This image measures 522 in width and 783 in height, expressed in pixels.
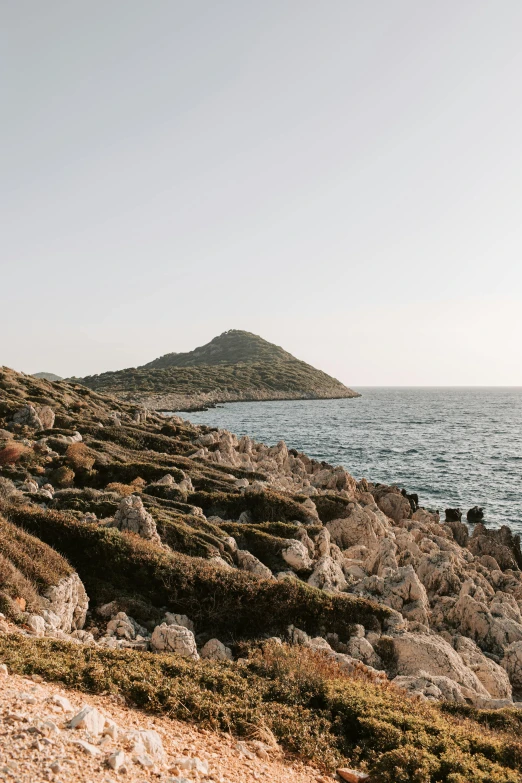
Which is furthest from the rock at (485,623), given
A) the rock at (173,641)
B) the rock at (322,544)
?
the rock at (173,641)

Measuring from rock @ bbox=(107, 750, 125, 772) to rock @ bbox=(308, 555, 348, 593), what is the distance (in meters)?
11.5

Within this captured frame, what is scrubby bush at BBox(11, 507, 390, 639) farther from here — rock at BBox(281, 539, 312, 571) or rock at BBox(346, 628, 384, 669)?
rock at BBox(281, 539, 312, 571)

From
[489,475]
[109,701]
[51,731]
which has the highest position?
[51,731]

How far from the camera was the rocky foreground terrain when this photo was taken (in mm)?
8672

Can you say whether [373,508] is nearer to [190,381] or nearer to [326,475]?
[326,475]

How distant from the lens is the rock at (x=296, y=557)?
63.1ft

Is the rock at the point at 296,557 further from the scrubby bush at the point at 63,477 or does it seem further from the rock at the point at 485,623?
the scrubby bush at the point at 63,477

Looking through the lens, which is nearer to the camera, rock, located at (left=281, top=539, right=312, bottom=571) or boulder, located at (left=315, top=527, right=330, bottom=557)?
rock, located at (left=281, top=539, right=312, bottom=571)

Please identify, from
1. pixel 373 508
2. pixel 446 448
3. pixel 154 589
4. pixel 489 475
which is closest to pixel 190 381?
pixel 446 448

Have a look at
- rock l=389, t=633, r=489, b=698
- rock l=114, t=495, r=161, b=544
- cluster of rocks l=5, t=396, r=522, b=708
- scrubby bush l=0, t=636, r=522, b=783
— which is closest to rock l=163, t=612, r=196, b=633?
cluster of rocks l=5, t=396, r=522, b=708

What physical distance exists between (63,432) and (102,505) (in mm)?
16615

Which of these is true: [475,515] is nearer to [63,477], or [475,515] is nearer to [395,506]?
→ [395,506]

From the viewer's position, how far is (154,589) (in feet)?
49.6

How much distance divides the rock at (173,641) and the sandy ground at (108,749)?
12.2 feet
